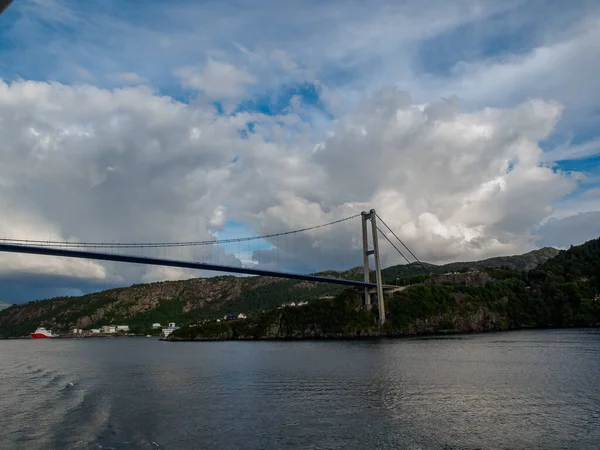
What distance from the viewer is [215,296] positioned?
181750mm

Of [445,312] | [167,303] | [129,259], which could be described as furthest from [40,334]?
[445,312]

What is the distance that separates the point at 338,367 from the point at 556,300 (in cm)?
7191

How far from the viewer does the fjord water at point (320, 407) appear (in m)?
14.5

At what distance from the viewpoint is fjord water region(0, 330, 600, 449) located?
14.5 metres

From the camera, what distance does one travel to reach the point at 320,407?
755 inches

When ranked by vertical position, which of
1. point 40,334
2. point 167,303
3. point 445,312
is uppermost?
point 167,303

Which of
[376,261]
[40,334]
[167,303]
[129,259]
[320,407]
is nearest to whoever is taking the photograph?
[320,407]

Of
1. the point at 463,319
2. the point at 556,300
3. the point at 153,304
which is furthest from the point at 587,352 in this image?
the point at 153,304

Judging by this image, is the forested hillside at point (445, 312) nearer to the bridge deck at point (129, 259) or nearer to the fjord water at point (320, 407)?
the bridge deck at point (129, 259)

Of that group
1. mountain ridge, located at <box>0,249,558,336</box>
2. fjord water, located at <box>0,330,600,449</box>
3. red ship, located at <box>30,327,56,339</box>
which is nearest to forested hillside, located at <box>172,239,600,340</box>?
fjord water, located at <box>0,330,600,449</box>

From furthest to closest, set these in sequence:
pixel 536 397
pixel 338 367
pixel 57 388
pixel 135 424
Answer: pixel 338 367, pixel 57 388, pixel 536 397, pixel 135 424

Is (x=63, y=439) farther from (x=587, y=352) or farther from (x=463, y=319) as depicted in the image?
(x=463, y=319)

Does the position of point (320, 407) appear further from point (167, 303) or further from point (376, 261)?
point (167, 303)

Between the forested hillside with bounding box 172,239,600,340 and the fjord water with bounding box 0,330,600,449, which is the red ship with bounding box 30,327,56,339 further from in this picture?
the fjord water with bounding box 0,330,600,449
